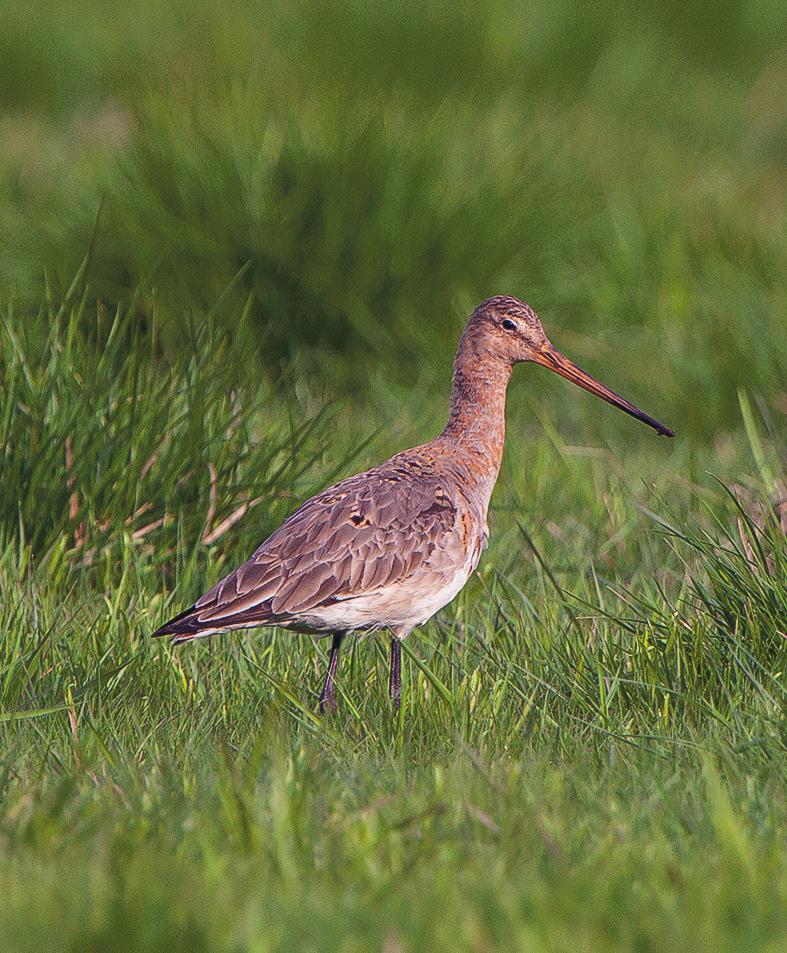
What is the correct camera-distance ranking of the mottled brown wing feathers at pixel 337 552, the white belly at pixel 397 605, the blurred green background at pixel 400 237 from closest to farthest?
the mottled brown wing feathers at pixel 337 552 → the white belly at pixel 397 605 → the blurred green background at pixel 400 237

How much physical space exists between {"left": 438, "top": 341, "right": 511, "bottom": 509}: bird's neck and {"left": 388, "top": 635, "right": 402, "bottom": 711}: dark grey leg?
88 centimetres

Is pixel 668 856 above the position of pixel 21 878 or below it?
above

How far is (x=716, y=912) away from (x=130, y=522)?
3.11 metres

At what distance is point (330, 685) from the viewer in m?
4.23

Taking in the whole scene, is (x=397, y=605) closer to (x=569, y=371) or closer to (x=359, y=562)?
(x=359, y=562)

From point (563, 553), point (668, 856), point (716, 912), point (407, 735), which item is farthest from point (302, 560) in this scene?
point (716, 912)

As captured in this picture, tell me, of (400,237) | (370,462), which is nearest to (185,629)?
(370,462)

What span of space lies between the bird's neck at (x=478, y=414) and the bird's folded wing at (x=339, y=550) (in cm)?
32

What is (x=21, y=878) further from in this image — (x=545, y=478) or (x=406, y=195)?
(x=406, y=195)

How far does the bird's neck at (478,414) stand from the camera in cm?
514

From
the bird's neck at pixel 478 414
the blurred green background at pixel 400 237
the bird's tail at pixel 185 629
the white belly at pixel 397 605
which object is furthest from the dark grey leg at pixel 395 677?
the blurred green background at pixel 400 237

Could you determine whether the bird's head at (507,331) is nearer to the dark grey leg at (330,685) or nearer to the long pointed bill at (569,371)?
the long pointed bill at (569,371)

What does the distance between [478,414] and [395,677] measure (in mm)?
1293

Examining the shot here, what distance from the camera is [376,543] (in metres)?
4.60
